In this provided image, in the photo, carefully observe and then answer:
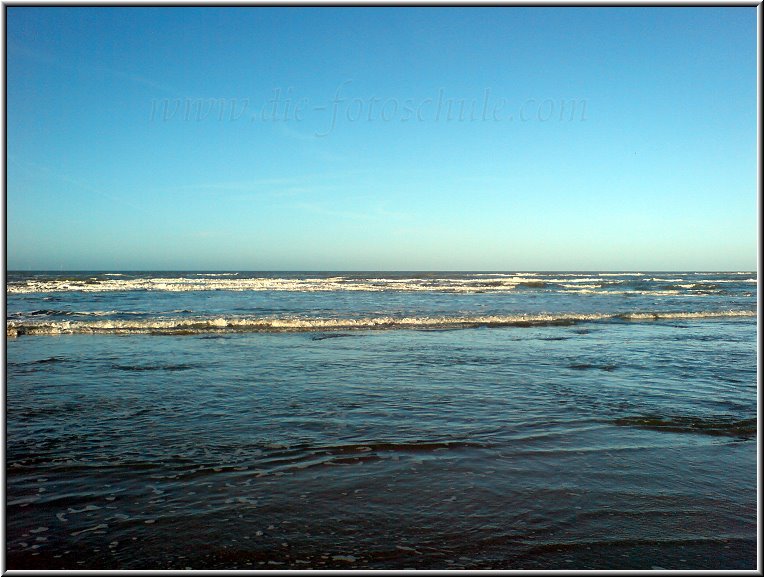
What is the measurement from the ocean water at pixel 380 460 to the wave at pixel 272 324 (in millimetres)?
4302

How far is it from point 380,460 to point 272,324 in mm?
12494

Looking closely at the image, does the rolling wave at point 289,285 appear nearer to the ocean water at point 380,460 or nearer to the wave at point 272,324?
the wave at point 272,324

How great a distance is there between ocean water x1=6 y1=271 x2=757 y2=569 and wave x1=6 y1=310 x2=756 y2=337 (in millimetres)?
4302

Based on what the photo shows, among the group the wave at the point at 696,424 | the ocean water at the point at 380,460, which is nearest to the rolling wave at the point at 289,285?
the ocean water at the point at 380,460

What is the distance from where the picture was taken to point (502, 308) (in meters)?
24.4

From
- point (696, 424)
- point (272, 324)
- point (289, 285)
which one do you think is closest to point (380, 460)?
point (696, 424)

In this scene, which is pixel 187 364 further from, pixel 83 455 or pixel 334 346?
pixel 83 455

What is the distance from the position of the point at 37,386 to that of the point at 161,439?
3.90 metres

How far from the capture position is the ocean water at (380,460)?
3.55 metres

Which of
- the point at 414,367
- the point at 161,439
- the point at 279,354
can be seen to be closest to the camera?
the point at 161,439

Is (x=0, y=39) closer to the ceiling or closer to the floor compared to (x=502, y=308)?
closer to the ceiling

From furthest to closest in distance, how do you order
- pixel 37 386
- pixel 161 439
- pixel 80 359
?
pixel 80 359, pixel 37 386, pixel 161 439

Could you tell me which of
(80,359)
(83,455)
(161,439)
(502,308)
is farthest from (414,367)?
(502,308)

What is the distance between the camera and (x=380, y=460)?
16.8ft
